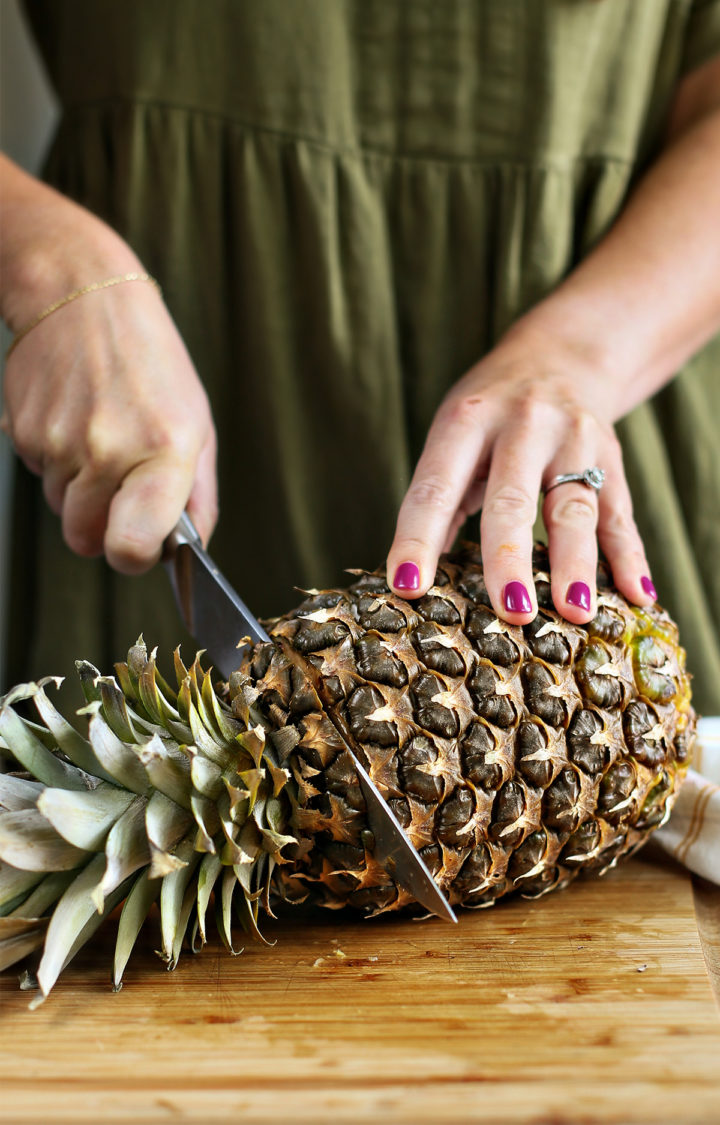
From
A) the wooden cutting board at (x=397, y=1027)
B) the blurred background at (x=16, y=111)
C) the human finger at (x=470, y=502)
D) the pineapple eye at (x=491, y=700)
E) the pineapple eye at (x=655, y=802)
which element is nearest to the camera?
the wooden cutting board at (x=397, y=1027)

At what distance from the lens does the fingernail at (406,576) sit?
0.89 metres

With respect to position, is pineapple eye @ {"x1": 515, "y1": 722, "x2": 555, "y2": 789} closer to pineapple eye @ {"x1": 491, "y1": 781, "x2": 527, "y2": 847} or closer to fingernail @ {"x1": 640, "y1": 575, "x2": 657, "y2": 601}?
pineapple eye @ {"x1": 491, "y1": 781, "x2": 527, "y2": 847}

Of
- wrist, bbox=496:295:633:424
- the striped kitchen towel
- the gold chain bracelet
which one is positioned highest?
the gold chain bracelet

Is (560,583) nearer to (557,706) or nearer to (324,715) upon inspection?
(557,706)

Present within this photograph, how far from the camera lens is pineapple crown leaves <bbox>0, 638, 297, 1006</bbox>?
730mm

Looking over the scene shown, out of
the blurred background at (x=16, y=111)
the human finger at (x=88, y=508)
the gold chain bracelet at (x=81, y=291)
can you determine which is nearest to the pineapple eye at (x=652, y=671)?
the human finger at (x=88, y=508)

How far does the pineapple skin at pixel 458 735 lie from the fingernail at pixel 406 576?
0.05 feet

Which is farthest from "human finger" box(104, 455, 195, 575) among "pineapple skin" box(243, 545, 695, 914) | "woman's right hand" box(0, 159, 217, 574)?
"pineapple skin" box(243, 545, 695, 914)

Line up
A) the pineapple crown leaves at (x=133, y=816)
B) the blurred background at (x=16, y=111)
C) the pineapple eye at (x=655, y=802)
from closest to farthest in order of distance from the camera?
the pineapple crown leaves at (x=133, y=816) < the pineapple eye at (x=655, y=802) < the blurred background at (x=16, y=111)

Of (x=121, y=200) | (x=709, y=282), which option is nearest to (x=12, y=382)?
(x=121, y=200)

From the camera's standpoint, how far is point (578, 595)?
92 centimetres

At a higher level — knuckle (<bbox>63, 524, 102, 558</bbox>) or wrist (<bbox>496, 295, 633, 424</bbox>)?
wrist (<bbox>496, 295, 633, 424</bbox>)

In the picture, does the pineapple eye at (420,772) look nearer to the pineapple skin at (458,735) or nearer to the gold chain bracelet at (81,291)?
the pineapple skin at (458,735)

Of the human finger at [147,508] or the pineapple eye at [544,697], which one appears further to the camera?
the human finger at [147,508]
